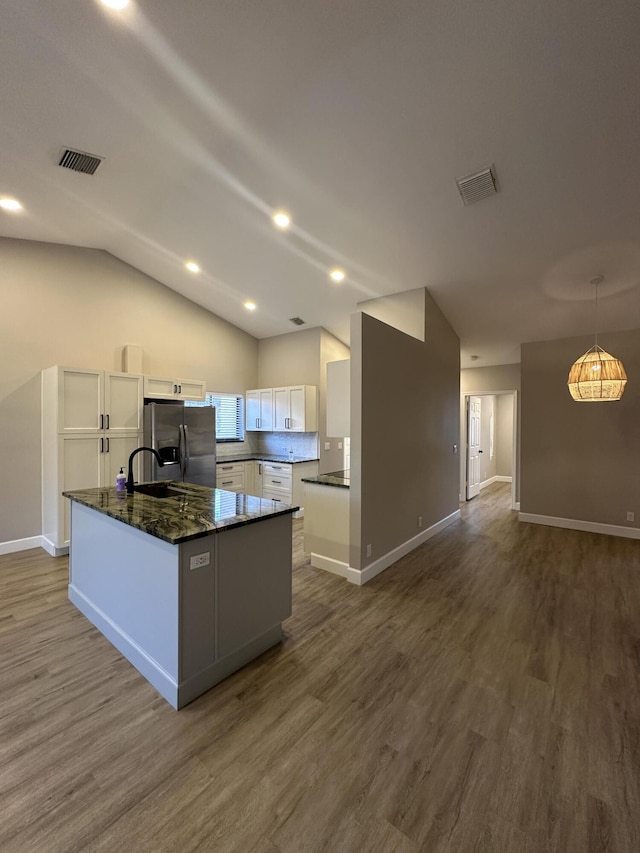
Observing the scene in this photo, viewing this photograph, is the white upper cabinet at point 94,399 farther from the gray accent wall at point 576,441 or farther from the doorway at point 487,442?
the gray accent wall at point 576,441

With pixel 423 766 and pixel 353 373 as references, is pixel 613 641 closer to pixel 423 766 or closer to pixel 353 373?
pixel 423 766

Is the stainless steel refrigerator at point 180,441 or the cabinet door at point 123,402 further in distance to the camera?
the stainless steel refrigerator at point 180,441

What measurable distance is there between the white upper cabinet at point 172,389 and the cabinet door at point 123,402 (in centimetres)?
14

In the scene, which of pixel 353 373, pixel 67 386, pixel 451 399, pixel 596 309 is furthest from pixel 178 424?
pixel 596 309

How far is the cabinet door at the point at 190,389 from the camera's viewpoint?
5086 millimetres

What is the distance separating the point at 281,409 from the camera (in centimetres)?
615

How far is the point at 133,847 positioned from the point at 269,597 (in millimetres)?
1189

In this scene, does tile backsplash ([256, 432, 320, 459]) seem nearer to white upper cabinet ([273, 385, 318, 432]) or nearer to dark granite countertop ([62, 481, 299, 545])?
white upper cabinet ([273, 385, 318, 432])

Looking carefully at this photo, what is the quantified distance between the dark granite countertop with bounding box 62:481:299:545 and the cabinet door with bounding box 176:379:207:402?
2403 millimetres

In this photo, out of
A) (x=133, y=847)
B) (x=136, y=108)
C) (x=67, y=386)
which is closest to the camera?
(x=133, y=847)

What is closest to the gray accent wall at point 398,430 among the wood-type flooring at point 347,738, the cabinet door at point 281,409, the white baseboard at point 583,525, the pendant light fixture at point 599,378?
the wood-type flooring at point 347,738

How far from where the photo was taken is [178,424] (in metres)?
4.74

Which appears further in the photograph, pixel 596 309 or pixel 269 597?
Answer: pixel 596 309

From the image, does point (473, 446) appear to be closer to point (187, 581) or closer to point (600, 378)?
point (600, 378)
